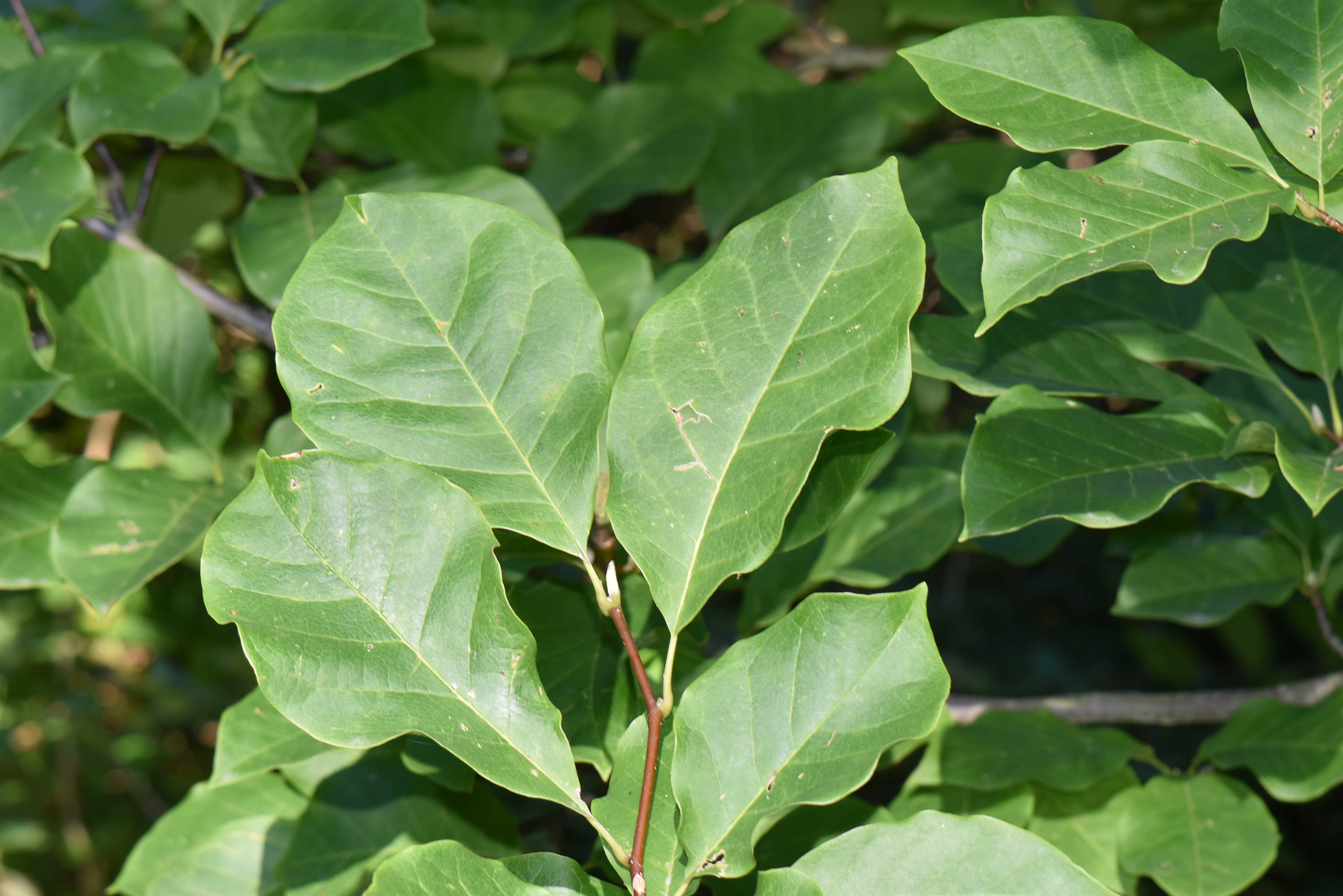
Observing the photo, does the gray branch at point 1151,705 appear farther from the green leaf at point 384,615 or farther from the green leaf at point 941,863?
the green leaf at point 384,615

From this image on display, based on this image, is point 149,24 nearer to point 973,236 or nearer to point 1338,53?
point 973,236

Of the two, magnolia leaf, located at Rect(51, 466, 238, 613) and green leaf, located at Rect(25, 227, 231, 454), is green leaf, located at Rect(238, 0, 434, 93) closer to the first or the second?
green leaf, located at Rect(25, 227, 231, 454)

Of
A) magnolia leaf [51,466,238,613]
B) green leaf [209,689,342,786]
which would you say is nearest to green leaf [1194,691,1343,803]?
green leaf [209,689,342,786]

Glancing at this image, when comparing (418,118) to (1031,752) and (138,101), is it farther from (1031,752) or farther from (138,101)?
(1031,752)

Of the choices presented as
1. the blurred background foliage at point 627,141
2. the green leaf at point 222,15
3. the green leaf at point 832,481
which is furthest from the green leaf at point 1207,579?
the green leaf at point 222,15

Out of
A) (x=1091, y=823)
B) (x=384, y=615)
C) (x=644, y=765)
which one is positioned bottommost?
(x=1091, y=823)

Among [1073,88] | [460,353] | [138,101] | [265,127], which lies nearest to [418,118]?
[265,127]

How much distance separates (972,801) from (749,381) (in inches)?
20.1

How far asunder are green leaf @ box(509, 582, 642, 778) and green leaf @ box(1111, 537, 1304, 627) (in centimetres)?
54

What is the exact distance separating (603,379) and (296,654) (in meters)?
0.23

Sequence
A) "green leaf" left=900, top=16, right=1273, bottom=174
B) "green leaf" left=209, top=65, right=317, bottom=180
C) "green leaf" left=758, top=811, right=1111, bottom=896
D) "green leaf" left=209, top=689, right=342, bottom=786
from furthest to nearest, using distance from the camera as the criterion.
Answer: "green leaf" left=209, top=65, right=317, bottom=180, "green leaf" left=209, top=689, right=342, bottom=786, "green leaf" left=900, top=16, right=1273, bottom=174, "green leaf" left=758, top=811, right=1111, bottom=896

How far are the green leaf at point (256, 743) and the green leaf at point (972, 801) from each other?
1.57 ft

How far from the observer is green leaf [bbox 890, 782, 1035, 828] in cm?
88

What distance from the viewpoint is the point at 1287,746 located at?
2.94ft
